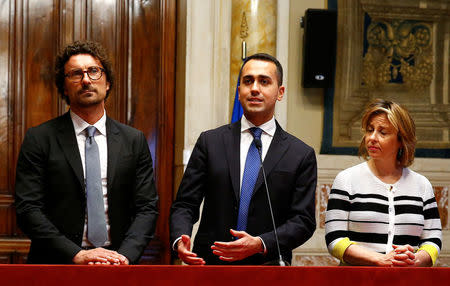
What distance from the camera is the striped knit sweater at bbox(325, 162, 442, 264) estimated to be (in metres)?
2.33

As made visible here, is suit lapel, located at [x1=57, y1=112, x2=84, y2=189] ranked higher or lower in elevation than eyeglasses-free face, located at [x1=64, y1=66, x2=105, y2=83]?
lower

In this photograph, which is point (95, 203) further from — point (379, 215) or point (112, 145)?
point (379, 215)

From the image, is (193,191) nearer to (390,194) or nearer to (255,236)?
(255,236)

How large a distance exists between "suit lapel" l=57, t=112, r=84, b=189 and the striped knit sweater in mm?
1049

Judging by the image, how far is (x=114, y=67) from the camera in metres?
3.85

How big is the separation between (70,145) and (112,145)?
0.57 feet

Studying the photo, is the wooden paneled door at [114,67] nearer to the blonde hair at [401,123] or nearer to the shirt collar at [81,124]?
the shirt collar at [81,124]

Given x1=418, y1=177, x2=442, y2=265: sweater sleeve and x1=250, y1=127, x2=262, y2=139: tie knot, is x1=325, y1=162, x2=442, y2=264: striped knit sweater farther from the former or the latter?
x1=250, y1=127, x2=262, y2=139: tie knot

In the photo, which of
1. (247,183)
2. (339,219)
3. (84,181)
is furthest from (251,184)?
(84,181)

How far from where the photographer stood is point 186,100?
149 inches
